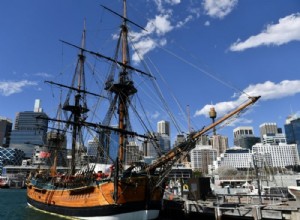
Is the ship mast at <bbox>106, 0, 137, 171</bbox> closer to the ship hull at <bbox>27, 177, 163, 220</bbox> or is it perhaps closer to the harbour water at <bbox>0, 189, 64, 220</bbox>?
the ship hull at <bbox>27, 177, 163, 220</bbox>

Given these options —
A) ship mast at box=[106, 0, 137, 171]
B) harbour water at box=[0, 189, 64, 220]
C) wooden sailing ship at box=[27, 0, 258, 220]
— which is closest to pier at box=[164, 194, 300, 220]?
wooden sailing ship at box=[27, 0, 258, 220]


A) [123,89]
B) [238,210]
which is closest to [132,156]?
[123,89]

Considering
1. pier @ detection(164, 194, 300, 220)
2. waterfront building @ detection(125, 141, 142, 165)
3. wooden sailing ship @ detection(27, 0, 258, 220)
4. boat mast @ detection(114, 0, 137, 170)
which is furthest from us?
boat mast @ detection(114, 0, 137, 170)

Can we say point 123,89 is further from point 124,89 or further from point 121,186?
point 121,186

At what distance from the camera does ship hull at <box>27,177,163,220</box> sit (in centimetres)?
2542

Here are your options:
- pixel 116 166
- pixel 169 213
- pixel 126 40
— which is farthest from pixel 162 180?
pixel 126 40

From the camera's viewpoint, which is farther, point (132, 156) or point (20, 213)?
point (20, 213)

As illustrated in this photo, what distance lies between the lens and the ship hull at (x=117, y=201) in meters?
25.4

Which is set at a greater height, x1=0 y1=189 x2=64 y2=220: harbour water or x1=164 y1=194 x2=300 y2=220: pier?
x1=164 y1=194 x2=300 y2=220: pier

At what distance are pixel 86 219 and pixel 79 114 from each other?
25849mm

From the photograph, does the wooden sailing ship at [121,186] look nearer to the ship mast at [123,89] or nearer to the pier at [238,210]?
the ship mast at [123,89]

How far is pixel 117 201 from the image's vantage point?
82.6 feet

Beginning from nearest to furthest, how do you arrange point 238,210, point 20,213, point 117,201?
point 238,210
point 117,201
point 20,213

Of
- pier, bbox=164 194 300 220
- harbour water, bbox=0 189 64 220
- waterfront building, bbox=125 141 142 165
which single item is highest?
waterfront building, bbox=125 141 142 165
